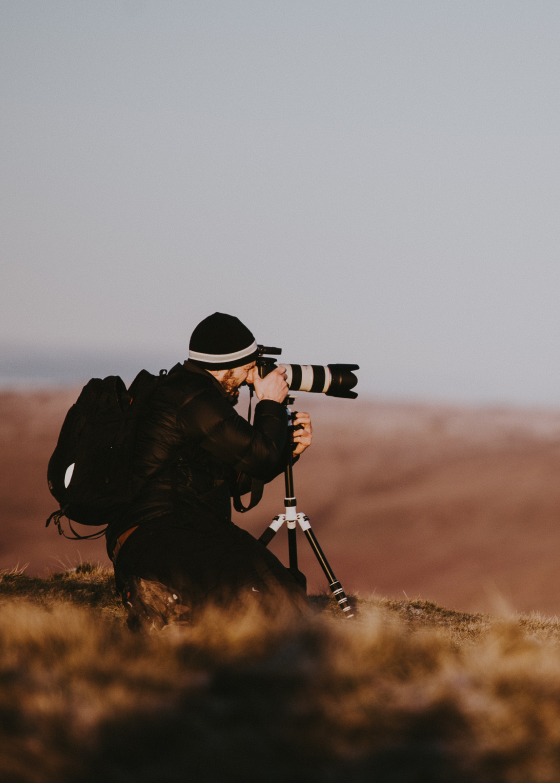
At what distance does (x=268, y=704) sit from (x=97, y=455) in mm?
2035

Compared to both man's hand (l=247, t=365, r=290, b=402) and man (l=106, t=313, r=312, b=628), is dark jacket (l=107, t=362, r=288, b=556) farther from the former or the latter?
man's hand (l=247, t=365, r=290, b=402)

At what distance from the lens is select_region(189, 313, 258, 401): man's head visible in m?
4.59

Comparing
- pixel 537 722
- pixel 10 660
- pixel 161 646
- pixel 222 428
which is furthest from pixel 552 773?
pixel 222 428

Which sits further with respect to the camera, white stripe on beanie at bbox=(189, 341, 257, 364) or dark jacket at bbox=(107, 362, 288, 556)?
white stripe on beanie at bbox=(189, 341, 257, 364)

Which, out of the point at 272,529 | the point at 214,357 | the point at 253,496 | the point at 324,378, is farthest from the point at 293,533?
the point at 214,357

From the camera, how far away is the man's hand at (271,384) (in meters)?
4.84

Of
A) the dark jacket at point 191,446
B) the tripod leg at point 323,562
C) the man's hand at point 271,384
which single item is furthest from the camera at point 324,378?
the tripod leg at point 323,562

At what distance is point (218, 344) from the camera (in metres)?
4.59

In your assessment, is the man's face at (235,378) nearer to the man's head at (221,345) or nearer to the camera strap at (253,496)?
the man's head at (221,345)

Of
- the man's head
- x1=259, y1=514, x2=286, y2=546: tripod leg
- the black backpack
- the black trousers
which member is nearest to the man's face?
the man's head

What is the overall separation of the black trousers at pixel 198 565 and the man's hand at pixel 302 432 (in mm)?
998

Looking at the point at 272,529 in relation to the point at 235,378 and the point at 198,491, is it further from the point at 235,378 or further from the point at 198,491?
the point at 235,378

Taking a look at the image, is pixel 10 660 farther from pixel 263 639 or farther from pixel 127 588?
pixel 127 588

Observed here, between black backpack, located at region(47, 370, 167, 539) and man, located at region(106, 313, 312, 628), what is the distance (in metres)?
0.12
